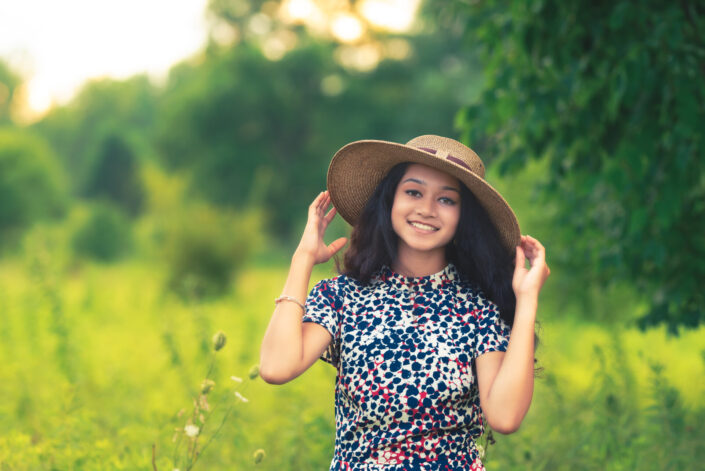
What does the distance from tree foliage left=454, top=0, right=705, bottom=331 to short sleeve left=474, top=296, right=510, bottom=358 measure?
1.47 m

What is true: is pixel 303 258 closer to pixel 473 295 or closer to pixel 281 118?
pixel 473 295

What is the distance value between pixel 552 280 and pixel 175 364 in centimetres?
753

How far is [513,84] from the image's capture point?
4.31 m

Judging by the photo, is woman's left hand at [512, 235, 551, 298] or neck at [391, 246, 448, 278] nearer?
woman's left hand at [512, 235, 551, 298]

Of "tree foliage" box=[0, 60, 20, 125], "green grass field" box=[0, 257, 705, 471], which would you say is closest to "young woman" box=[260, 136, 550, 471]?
"green grass field" box=[0, 257, 705, 471]

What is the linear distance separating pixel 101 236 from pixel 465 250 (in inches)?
977

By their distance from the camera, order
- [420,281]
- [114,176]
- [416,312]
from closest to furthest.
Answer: [416,312]
[420,281]
[114,176]

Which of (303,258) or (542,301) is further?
(542,301)

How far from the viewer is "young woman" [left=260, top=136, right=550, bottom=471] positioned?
2113 mm

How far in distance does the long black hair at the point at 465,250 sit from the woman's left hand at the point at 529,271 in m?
0.07

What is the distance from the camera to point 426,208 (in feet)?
7.65

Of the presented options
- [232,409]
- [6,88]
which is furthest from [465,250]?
[6,88]

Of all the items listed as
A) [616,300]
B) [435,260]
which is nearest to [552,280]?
[616,300]

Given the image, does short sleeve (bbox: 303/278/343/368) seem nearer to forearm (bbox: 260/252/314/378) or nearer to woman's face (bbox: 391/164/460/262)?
forearm (bbox: 260/252/314/378)
